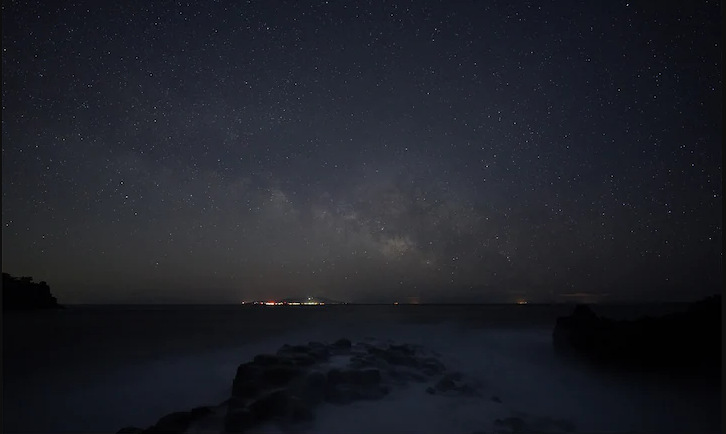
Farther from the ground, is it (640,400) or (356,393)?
(356,393)

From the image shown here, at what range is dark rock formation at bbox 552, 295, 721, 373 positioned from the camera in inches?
394

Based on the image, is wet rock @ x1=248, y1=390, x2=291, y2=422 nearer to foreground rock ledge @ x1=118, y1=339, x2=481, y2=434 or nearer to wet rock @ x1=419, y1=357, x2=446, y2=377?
foreground rock ledge @ x1=118, y1=339, x2=481, y2=434

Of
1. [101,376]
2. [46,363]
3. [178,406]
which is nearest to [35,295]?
[46,363]

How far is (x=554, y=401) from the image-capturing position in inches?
341

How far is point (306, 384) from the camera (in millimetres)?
7387

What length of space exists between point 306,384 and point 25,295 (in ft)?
194

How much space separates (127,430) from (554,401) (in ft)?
28.7

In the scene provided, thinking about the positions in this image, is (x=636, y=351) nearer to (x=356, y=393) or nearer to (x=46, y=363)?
(x=356, y=393)

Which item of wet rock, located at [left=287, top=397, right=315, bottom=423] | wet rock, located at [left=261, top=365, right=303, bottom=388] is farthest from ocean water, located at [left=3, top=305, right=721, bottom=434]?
wet rock, located at [left=261, top=365, right=303, bottom=388]

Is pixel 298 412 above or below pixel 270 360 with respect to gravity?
below

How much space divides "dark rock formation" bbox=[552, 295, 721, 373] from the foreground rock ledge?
203 inches

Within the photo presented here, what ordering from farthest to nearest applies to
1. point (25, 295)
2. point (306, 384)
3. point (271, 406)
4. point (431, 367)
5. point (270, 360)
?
point (25, 295) < point (431, 367) < point (270, 360) < point (306, 384) < point (271, 406)

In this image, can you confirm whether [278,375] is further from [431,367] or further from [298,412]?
[431,367]

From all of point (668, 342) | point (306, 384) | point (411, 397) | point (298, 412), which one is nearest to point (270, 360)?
point (306, 384)
